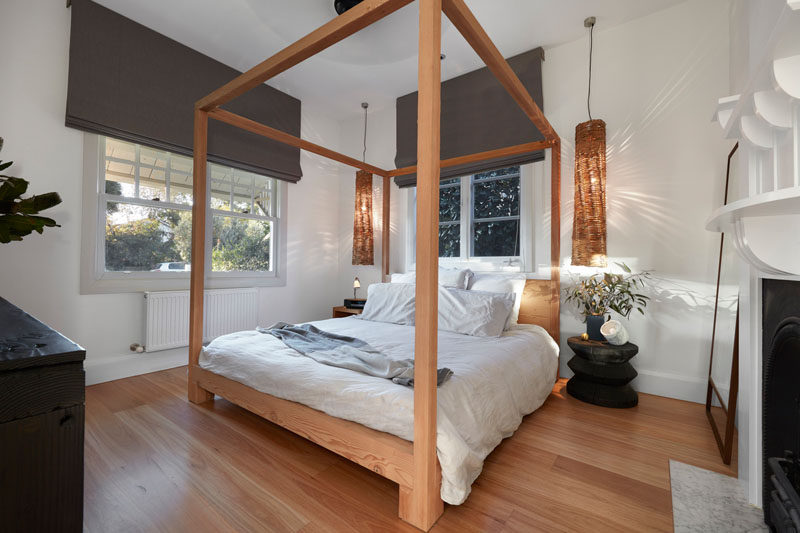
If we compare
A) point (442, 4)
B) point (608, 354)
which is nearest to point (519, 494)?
point (608, 354)

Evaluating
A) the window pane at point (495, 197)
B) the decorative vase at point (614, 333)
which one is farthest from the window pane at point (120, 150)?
the decorative vase at point (614, 333)

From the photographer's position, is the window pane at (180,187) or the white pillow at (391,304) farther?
the window pane at (180,187)

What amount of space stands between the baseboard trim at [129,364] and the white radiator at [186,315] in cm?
13

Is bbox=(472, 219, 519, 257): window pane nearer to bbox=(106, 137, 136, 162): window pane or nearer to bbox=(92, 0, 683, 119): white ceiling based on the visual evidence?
bbox=(92, 0, 683, 119): white ceiling

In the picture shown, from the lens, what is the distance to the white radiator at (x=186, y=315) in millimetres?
2914

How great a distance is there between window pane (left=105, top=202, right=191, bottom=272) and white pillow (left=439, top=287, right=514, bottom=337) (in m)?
2.43

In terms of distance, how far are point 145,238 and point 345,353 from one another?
2.26 metres

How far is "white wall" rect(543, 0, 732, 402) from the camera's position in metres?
2.47

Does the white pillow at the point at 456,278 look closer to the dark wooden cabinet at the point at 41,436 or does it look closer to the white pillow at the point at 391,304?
the white pillow at the point at 391,304

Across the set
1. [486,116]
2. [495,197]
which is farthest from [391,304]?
[486,116]

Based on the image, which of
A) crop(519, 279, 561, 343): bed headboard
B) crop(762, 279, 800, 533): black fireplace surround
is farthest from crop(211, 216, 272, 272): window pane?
crop(762, 279, 800, 533): black fireplace surround

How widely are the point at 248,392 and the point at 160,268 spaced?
6.07ft

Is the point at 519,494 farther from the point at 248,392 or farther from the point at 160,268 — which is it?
the point at 160,268

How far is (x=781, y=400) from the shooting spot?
48.3 inches
